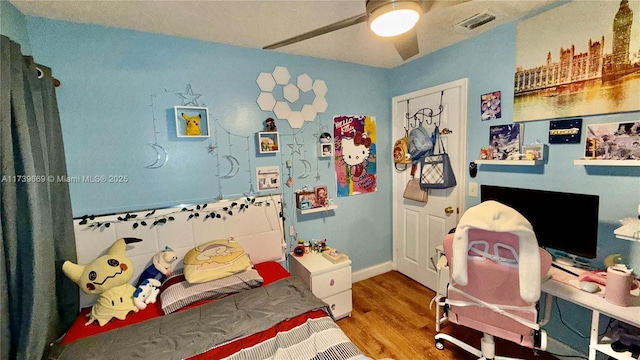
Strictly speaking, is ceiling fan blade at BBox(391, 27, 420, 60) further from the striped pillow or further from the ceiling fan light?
the striped pillow

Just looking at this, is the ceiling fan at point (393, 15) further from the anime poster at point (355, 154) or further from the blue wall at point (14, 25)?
the blue wall at point (14, 25)

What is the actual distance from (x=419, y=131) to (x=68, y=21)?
9.48 feet

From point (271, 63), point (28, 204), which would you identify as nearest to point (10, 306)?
point (28, 204)

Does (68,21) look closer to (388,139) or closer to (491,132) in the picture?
(388,139)

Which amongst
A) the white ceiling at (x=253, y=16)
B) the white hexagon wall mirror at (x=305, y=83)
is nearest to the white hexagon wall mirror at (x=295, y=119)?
the white hexagon wall mirror at (x=305, y=83)

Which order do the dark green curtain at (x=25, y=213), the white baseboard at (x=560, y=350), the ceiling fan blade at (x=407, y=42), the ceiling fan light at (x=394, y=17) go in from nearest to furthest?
the ceiling fan light at (x=394, y=17) < the dark green curtain at (x=25, y=213) < the ceiling fan blade at (x=407, y=42) < the white baseboard at (x=560, y=350)

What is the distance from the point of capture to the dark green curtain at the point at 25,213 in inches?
48.5

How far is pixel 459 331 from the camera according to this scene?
7.05ft

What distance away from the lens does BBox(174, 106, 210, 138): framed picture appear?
6.86ft

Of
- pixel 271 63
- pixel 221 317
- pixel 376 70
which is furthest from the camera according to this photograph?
pixel 376 70

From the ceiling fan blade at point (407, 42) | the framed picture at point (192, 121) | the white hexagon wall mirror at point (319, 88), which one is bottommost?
the framed picture at point (192, 121)

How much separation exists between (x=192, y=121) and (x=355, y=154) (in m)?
1.62

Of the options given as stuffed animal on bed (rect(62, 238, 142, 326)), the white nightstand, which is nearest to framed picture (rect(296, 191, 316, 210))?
the white nightstand

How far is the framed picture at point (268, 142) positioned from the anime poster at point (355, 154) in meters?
0.65
